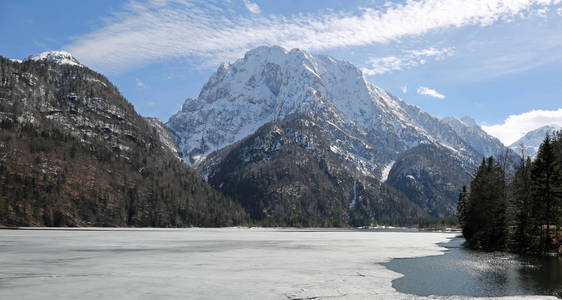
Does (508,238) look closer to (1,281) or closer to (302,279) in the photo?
(302,279)

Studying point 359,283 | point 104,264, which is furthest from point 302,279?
point 104,264

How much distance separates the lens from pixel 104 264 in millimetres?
46781

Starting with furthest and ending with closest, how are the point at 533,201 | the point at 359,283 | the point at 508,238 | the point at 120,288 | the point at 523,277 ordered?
the point at 508,238
the point at 533,201
the point at 523,277
the point at 359,283
the point at 120,288

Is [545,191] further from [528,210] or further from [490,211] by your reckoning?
[490,211]

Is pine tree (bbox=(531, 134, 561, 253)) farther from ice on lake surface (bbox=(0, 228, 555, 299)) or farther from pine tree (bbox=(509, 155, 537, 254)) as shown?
ice on lake surface (bbox=(0, 228, 555, 299))

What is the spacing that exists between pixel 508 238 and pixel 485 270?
35647 millimetres

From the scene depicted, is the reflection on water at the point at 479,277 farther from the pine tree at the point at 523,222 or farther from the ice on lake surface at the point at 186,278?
the pine tree at the point at 523,222

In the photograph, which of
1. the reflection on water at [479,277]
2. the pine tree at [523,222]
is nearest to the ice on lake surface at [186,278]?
the reflection on water at [479,277]

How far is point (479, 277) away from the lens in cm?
4316

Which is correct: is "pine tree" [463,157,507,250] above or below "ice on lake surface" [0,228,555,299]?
above

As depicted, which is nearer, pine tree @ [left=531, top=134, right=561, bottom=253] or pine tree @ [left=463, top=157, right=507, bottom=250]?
pine tree @ [left=531, top=134, right=561, bottom=253]

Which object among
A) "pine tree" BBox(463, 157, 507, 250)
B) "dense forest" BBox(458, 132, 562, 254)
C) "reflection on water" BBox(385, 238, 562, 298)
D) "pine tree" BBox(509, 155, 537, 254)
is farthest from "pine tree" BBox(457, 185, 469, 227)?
"reflection on water" BBox(385, 238, 562, 298)

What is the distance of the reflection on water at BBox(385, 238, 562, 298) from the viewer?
116ft

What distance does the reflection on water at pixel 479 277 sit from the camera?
3550 cm
